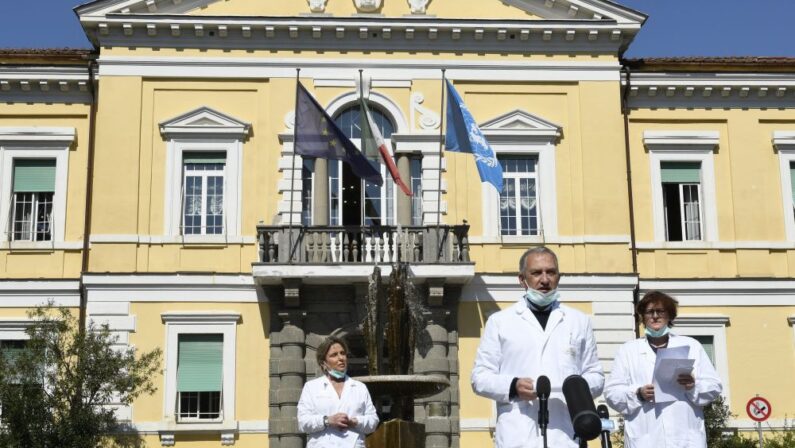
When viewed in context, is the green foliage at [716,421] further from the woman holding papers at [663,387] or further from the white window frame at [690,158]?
the woman holding papers at [663,387]

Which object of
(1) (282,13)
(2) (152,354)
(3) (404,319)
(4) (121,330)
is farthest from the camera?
(1) (282,13)

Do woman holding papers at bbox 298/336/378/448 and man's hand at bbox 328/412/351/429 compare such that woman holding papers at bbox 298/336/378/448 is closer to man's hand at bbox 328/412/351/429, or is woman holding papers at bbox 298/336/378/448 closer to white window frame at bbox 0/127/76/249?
man's hand at bbox 328/412/351/429

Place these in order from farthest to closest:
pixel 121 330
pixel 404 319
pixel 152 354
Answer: pixel 121 330 < pixel 152 354 < pixel 404 319

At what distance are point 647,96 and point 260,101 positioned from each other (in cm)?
909

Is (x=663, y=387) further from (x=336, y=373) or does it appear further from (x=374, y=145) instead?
(x=374, y=145)

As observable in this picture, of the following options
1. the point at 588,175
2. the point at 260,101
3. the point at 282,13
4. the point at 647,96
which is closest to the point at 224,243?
the point at 260,101

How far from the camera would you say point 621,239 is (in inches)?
1048

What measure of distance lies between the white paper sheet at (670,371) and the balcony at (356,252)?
1534cm

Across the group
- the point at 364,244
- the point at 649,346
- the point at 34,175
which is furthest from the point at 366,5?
the point at 649,346

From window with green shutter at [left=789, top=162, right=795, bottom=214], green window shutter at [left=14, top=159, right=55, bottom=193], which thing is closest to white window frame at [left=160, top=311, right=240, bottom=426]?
green window shutter at [left=14, top=159, right=55, bottom=193]

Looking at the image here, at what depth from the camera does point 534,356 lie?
8312 mm

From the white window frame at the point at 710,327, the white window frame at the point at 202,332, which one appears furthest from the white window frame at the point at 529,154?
the white window frame at the point at 202,332

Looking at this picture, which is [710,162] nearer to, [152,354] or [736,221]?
[736,221]

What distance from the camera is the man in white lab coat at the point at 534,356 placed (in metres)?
8.13
